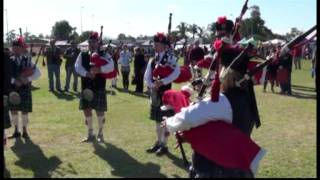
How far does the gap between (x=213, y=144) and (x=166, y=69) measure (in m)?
3.73

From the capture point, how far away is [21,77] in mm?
8328

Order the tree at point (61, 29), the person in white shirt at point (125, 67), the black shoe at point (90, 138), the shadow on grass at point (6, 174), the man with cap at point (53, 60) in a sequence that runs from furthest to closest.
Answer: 1. the tree at point (61, 29)
2. the person in white shirt at point (125, 67)
3. the man with cap at point (53, 60)
4. the black shoe at point (90, 138)
5. the shadow on grass at point (6, 174)

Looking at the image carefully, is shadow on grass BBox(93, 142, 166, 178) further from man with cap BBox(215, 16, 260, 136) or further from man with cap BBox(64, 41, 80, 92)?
man with cap BBox(64, 41, 80, 92)

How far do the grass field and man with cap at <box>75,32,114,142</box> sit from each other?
60 centimetres

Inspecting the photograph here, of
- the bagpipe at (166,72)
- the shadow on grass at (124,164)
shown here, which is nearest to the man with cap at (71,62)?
the shadow on grass at (124,164)

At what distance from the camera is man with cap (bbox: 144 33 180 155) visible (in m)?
7.18

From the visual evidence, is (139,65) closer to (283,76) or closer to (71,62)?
(71,62)

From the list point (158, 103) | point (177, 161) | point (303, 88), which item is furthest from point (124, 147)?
point (303, 88)

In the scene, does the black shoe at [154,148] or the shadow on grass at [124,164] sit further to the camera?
the black shoe at [154,148]

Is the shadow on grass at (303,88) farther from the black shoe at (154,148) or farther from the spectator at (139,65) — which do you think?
the black shoe at (154,148)

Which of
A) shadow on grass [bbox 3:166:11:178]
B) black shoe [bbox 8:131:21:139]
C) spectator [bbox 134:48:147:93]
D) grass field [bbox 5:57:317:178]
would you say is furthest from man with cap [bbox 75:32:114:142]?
spectator [bbox 134:48:147:93]

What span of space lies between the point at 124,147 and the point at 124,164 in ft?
3.42

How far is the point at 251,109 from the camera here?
12.7 ft

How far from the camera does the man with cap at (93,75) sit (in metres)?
7.98
